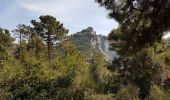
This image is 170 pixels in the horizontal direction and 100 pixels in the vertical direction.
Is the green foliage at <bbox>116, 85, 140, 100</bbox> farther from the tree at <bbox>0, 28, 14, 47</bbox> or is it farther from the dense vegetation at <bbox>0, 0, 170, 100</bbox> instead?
the tree at <bbox>0, 28, 14, 47</bbox>

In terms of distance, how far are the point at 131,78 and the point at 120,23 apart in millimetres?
14335

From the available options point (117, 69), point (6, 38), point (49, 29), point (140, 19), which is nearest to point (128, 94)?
point (140, 19)

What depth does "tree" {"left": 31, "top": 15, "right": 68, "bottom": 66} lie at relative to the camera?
41.9 m

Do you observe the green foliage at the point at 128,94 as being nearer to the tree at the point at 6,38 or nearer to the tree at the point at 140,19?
the tree at the point at 140,19

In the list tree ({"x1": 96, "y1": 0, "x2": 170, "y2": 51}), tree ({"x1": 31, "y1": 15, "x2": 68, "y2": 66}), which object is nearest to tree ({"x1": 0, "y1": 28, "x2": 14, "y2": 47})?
tree ({"x1": 31, "y1": 15, "x2": 68, "y2": 66})

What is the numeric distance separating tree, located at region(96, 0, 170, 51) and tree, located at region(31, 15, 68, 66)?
101 feet

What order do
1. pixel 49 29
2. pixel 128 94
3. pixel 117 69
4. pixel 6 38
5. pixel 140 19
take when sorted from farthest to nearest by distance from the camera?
pixel 6 38
pixel 49 29
pixel 117 69
pixel 128 94
pixel 140 19

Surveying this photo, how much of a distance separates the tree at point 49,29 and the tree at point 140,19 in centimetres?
3086

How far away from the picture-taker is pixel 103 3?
1084cm

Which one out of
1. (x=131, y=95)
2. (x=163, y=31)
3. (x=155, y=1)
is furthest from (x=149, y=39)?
(x=131, y=95)

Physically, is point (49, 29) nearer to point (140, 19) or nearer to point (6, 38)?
point (6, 38)

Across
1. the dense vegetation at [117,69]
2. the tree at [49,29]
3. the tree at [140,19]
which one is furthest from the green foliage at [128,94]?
the tree at [49,29]

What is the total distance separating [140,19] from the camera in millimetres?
10805

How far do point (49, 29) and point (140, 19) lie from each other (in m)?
32.4
